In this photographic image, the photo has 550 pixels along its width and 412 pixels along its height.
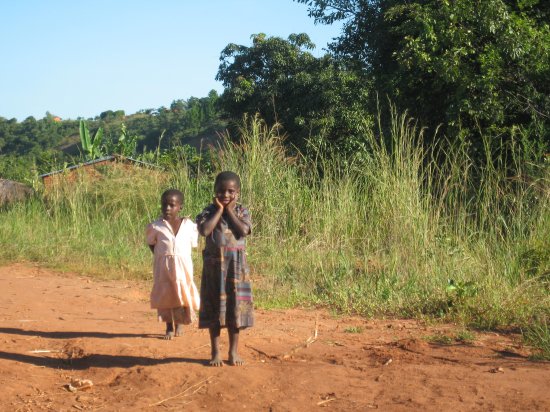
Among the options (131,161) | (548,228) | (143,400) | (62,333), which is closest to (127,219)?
(131,161)

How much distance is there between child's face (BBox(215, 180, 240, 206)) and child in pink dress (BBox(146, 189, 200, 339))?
110 cm

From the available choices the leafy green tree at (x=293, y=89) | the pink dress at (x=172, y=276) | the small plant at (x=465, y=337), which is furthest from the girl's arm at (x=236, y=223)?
the leafy green tree at (x=293, y=89)

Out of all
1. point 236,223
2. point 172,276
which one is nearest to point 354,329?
point 172,276

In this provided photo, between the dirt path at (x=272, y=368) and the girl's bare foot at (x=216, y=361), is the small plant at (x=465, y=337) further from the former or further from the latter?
the girl's bare foot at (x=216, y=361)

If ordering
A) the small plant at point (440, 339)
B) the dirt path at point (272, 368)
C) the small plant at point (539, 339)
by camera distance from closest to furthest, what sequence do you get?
the dirt path at point (272, 368) → the small plant at point (539, 339) → the small plant at point (440, 339)

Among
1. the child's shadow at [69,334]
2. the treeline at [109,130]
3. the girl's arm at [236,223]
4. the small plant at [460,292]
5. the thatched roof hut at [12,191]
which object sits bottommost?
the child's shadow at [69,334]

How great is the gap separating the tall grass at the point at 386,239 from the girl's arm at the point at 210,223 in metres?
2.30

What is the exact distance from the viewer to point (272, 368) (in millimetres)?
4359

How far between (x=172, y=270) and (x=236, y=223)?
1.17 metres

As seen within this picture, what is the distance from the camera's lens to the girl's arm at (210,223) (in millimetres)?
4312

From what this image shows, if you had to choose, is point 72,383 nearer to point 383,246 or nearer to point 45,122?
point 383,246

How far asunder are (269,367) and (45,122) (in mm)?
50894

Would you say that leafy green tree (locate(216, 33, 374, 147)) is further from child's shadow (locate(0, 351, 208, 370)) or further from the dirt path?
child's shadow (locate(0, 351, 208, 370))

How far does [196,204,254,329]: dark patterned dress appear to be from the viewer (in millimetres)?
4316
